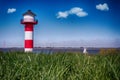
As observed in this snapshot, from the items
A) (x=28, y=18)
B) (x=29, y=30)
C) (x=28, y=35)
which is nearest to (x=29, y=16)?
(x=28, y=18)

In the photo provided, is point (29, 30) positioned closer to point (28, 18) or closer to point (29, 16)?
point (28, 18)

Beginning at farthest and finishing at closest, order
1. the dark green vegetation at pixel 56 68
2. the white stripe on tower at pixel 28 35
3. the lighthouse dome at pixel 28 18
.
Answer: the lighthouse dome at pixel 28 18, the white stripe on tower at pixel 28 35, the dark green vegetation at pixel 56 68

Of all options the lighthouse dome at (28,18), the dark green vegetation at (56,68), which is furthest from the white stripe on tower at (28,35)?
the dark green vegetation at (56,68)

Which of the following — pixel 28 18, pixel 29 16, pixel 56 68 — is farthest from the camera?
pixel 29 16

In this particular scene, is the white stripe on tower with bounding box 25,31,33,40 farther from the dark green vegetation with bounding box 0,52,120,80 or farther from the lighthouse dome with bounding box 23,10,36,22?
the dark green vegetation with bounding box 0,52,120,80

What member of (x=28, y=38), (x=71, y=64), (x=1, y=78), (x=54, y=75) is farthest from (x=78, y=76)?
(x=28, y=38)

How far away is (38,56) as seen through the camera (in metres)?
3.36

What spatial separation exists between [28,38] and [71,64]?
9.72 meters

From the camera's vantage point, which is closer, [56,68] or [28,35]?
[56,68]

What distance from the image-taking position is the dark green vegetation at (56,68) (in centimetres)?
263

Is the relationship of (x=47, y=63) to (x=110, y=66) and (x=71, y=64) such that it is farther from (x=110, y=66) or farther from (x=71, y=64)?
(x=110, y=66)

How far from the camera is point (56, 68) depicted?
288cm

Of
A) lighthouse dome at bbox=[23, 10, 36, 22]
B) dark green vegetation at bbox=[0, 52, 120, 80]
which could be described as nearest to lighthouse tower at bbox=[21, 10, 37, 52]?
lighthouse dome at bbox=[23, 10, 36, 22]

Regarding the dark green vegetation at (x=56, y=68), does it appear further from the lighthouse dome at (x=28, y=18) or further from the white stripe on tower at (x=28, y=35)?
the lighthouse dome at (x=28, y=18)
